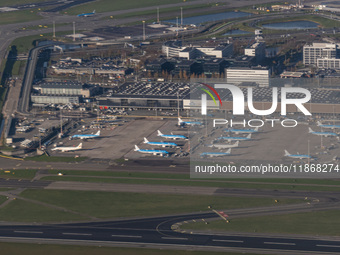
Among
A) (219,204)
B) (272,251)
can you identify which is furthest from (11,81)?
(272,251)

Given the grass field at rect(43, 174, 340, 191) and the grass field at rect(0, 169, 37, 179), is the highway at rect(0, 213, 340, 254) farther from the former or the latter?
the grass field at rect(0, 169, 37, 179)

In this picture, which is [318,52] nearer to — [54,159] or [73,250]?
[54,159]

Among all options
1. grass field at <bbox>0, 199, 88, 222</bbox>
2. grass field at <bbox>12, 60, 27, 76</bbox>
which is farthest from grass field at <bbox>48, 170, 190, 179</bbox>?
grass field at <bbox>12, 60, 27, 76</bbox>

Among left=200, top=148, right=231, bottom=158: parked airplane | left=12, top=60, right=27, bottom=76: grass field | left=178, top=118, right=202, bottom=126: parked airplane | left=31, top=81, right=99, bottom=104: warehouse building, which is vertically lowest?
left=200, top=148, right=231, bottom=158: parked airplane

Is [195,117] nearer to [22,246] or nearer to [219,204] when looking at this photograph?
[219,204]

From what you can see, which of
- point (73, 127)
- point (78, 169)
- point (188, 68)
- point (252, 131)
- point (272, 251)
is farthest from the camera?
point (188, 68)

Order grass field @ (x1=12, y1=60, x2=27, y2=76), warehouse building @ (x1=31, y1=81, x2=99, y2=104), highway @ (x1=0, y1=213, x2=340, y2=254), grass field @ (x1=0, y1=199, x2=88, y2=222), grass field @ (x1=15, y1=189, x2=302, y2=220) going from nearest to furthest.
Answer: highway @ (x1=0, y1=213, x2=340, y2=254) < grass field @ (x1=0, y1=199, x2=88, y2=222) < grass field @ (x1=15, y1=189, x2=302, y2=220) < warehouse building @ (x1=31, y1=81, x2=99, y2=104) < grass field @ (x1=12, y1=60, x2=27, y2=76)
